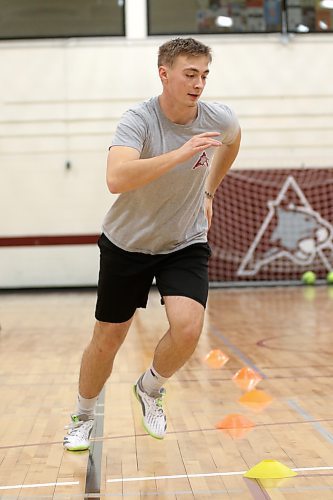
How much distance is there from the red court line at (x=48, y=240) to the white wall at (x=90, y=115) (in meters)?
0.08

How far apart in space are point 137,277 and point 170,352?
37 cm

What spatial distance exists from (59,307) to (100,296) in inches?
311

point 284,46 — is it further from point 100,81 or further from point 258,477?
point 258,477

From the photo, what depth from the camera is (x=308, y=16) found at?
14.1 metres

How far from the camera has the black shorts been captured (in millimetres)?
3969

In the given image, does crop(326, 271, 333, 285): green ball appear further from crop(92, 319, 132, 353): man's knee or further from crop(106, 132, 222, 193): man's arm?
crop(106, 132, 222, 193): man's arm

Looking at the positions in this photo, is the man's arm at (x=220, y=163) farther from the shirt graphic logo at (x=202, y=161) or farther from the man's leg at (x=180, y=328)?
the man's leg at (x=180, y=328)

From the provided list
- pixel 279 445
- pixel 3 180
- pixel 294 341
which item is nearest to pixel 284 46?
pixel 3 180

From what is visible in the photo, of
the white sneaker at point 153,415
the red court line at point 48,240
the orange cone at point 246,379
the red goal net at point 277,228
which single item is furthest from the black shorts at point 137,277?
the red court line at point 48,240

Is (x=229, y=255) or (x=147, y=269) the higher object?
(x=147, y=269)

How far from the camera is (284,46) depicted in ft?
46.2

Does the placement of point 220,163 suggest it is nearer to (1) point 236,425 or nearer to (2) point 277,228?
(1) point 236,425

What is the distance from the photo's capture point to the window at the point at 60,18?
14.0 meters

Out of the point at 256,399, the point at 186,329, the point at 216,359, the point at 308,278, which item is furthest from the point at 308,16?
the point at 186,329
